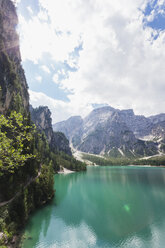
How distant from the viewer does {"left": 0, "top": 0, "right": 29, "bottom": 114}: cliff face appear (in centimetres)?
5634

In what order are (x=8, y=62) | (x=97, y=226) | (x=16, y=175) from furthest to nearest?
(x=8, y=62)
(x=16, y=175)
(x=97, y=226)

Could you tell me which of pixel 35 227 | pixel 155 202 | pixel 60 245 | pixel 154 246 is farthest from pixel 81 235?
pixel 155 202

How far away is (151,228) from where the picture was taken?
2520 cm

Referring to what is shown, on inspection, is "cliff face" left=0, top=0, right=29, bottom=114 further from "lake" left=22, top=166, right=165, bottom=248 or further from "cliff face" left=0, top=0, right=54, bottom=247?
"lake" left=22, top=166, right=165, bottom=248

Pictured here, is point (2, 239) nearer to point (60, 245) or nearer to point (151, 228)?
point (60, 245)

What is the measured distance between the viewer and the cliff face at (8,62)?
185 feet

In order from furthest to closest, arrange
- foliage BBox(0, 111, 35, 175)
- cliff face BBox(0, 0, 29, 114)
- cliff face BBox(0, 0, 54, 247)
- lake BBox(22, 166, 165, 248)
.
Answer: cliff face BBox(0, 0, 29, 114), lake BBox(22, 166, 165, 248), cliff face BBox(0, 0, 54, 247), foliage BBox(0, 111, 35, 175)

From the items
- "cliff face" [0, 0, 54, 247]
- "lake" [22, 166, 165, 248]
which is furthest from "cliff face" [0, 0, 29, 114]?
"lake" [22, 166, 165, 248]

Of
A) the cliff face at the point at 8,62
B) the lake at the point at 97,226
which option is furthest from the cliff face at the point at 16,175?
the lake at the point at 97,226

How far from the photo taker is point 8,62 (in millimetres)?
62812

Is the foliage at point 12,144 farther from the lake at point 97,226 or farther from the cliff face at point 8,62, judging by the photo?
the cliff face at point 8,62

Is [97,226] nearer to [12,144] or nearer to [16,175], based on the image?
[16,175]

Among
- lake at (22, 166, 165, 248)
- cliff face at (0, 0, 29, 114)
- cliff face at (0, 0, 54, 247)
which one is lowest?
lake at (22, 166, 165, 248)

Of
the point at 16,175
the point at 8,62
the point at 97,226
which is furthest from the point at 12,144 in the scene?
the point at 8,62
